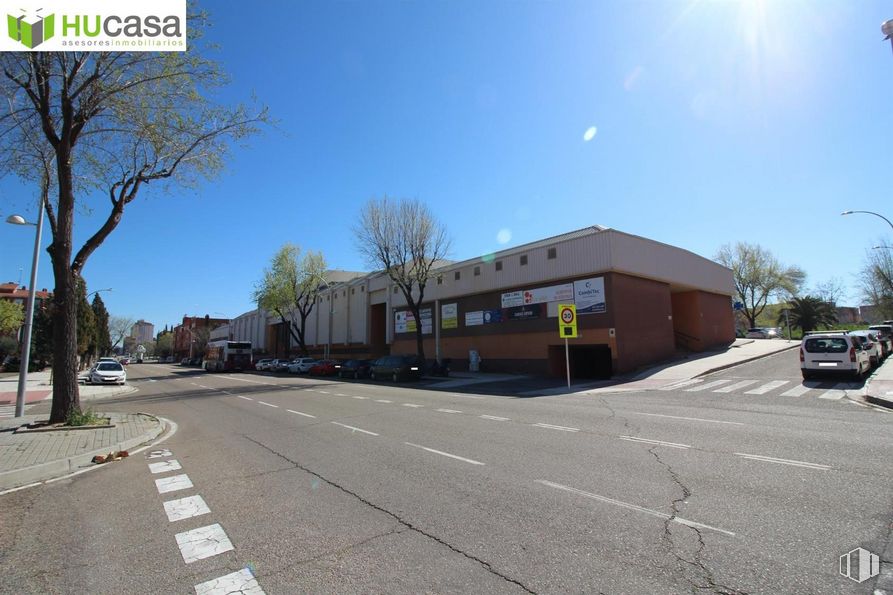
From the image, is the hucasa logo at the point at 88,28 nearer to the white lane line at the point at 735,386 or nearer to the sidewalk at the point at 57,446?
the sidewalk at the point at 57,446

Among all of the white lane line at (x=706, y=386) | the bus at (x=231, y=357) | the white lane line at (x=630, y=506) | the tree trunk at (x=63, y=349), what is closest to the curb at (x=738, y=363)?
the white lane line at (x=706, y=386)

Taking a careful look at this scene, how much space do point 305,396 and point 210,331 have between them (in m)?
110

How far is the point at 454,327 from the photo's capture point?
114ft

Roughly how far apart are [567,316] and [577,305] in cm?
550

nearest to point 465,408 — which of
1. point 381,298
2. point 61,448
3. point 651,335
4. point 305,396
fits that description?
point 305,396

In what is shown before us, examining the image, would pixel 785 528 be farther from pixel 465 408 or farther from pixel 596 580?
pixel 465 408

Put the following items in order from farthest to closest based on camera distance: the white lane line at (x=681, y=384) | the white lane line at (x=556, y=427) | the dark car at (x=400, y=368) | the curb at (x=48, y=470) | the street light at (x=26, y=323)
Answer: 1. the dark car at (x=400, y=368)
2. the white lane line at (x=681, y=384)
3. the street light at (x=26, y=323)
4. the white lane line at (x=556, y=427)
5. the curb at (x=48, y=470)

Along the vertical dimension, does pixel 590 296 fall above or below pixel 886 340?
above

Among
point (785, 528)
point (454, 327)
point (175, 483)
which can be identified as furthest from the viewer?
point (454, 327)

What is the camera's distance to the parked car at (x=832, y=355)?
54.6ft

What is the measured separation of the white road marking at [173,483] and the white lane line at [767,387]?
55.4 feet

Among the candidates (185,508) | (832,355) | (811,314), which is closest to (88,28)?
(185,508)

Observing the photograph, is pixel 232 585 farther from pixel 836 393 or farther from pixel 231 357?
pixel 231 357

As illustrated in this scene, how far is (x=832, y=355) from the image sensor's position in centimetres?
1697
